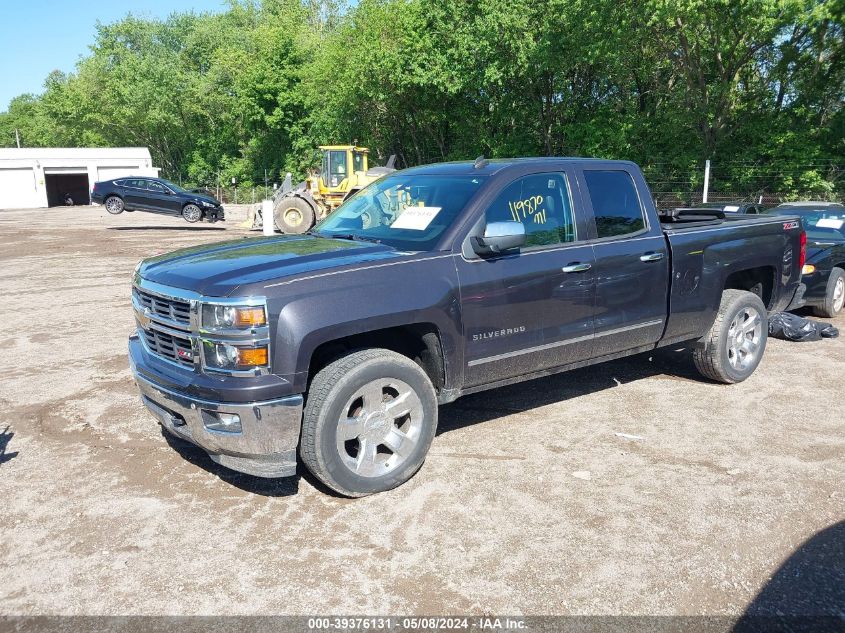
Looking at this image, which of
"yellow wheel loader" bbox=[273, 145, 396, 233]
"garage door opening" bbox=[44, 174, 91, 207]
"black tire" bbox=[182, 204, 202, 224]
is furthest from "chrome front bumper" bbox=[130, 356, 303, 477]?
"garage door opening" bbox=[44, 174, 91, 207]

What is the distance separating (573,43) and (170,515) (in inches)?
1077

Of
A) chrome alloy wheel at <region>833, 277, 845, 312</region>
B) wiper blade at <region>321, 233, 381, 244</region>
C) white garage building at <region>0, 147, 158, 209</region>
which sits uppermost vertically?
white garage building at <region>0, 147, 158, 209</region>

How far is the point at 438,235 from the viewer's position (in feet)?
14.5

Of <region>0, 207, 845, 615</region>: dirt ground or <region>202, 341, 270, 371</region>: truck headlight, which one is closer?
<region>0, 207, 845, 615</region>: dirt ground

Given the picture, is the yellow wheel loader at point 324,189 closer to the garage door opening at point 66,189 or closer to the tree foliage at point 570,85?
the tree foliage at point 570,85

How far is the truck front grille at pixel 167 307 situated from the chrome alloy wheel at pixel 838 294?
8292mm

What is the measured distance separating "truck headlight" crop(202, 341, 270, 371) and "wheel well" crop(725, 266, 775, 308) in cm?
466

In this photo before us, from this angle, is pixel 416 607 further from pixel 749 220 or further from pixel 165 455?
pixel 749 220

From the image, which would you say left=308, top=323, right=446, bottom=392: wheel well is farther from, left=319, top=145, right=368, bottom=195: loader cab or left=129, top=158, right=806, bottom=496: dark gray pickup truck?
left=319, top=145, right=368, bottom=195: loader cab

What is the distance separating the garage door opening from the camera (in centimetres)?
5797

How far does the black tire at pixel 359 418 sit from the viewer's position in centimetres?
381

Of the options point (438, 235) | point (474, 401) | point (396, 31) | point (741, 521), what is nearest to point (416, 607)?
point (741, 521)

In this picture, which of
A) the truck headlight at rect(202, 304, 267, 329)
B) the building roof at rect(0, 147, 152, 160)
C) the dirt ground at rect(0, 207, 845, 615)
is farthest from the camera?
the building roof at rect(0, 147, 152, 160)

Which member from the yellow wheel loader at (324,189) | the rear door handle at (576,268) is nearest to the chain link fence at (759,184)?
the yellow wheel loader at (324,189)
